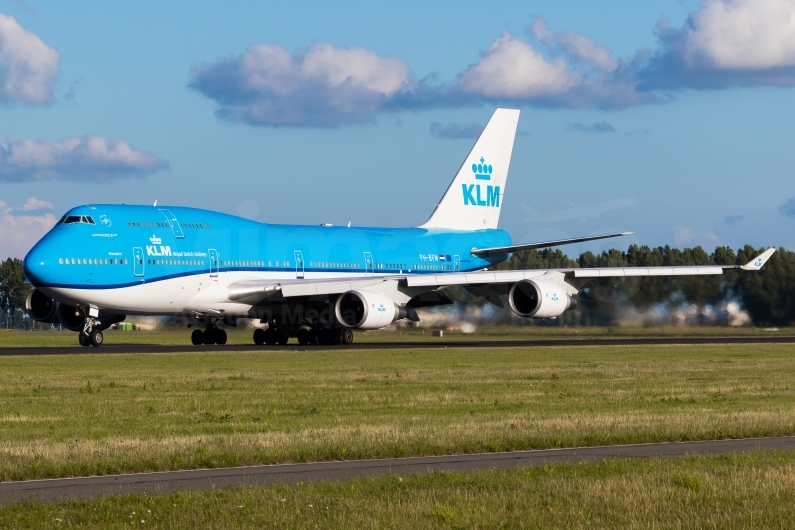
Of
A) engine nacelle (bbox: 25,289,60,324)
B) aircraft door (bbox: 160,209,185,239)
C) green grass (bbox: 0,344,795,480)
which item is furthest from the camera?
engine nacelle (bbox: 25,289,60,324)

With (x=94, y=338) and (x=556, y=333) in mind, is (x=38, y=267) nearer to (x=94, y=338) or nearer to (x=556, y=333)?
(x=94, y=338)

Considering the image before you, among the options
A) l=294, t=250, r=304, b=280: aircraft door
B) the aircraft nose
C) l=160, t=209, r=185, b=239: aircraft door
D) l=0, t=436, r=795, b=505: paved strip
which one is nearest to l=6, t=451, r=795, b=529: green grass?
l=0, t=436, r=795, b=505: paved strip

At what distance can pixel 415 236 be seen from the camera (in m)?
55.2

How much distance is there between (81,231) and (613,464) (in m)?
31.8

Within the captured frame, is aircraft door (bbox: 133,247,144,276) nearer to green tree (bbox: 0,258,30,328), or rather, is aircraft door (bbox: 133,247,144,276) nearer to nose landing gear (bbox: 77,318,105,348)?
nose landing gear (bbox: 77,318,105,348)

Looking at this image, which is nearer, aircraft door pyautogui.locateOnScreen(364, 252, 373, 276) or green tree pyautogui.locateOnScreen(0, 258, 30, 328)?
aircraft door pyautogui.locateOnScreen(364, 252, 373, 276)

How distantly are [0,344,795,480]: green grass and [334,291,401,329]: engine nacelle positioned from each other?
8.53m

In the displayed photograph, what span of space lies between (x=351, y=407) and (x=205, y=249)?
25631 mm

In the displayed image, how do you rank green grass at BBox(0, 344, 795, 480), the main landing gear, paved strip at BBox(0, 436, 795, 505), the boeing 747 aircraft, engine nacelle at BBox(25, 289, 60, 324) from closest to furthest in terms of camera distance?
paved strip at BBox(0, 436, 795, 505) → green grass at BBox(0, 344, 795, 480) → the boeing 747 aircraft → engine nacelle at BBox(25, 289, 60, 324) → the main landing gear

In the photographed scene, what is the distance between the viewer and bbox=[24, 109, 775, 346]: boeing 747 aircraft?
139ft

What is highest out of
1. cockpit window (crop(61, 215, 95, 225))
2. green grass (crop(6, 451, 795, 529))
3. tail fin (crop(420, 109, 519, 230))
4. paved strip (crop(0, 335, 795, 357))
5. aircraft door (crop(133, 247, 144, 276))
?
tail fin (crop(420, 109, 519, 230))

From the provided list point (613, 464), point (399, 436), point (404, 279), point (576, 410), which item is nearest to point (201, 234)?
point (404, 279)

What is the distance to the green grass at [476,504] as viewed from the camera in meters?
10.3

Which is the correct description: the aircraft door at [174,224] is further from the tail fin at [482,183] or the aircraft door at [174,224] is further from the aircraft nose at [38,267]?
the tail fin at [482,183]
